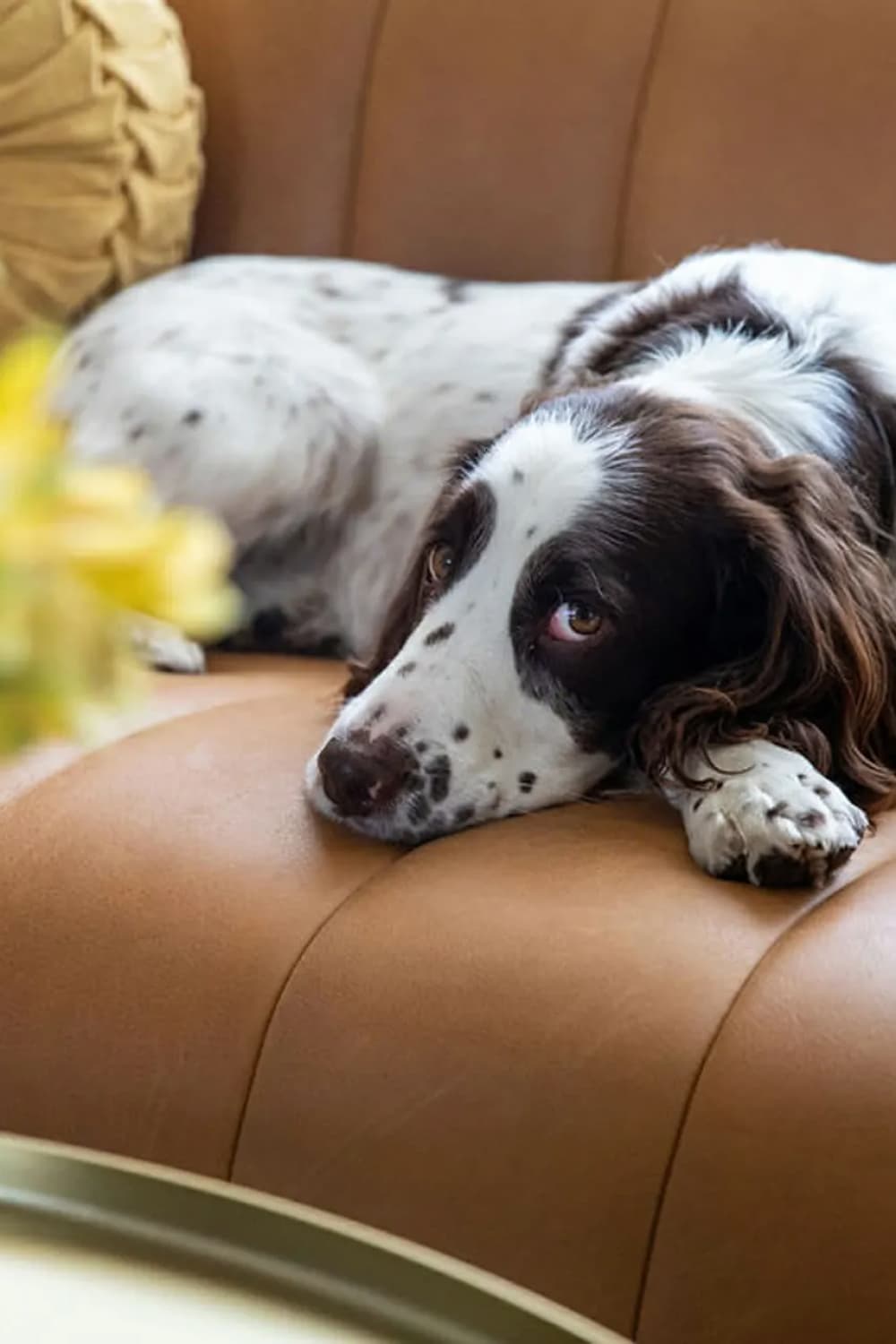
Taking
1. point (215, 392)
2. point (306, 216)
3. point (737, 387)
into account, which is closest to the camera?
point (737, 387)

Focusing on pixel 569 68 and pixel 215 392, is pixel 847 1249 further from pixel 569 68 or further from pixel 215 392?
pixel 569 68

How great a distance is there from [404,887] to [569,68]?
4.27ft

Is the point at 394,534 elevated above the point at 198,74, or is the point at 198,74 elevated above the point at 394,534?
the point at 198,74

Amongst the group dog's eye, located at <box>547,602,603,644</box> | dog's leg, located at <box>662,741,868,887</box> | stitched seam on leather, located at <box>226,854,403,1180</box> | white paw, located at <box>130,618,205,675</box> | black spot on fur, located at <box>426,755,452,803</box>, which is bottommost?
white paw, located at <box>130,618,205,675</box>

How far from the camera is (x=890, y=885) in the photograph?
1417mm

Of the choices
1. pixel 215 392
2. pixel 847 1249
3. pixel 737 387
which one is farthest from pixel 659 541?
pixel 215 392

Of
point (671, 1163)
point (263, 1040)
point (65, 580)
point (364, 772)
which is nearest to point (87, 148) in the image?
point (364, 772)

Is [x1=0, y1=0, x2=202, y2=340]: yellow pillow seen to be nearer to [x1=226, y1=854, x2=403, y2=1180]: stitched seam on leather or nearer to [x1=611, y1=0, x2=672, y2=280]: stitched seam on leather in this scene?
[x1=611, y1=0, x2=672, y2=280]: stitched seam on leather

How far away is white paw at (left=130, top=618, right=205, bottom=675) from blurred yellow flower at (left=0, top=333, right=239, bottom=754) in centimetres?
157

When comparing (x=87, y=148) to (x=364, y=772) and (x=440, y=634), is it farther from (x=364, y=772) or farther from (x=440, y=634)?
(x=364, y=772)

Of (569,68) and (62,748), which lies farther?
(569,68)

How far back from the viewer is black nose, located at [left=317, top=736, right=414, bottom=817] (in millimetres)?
1558

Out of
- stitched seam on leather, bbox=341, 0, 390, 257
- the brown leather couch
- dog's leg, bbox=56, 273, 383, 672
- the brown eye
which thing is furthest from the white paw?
stitched seam on leather, bbox=341, 0, 390, 257

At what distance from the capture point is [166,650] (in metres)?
2.14
